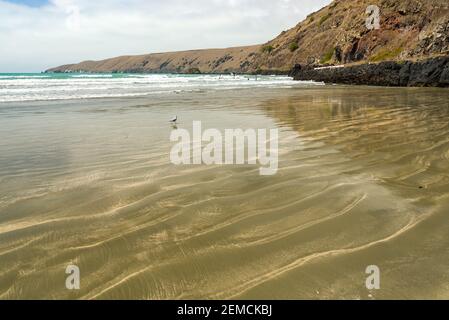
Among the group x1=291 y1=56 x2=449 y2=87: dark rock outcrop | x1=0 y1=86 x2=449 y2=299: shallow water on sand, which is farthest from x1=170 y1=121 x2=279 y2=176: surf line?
x1=291 y1=56 x2=449 y2=87: dark rock outcrop

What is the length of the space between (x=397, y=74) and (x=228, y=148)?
1296 inches

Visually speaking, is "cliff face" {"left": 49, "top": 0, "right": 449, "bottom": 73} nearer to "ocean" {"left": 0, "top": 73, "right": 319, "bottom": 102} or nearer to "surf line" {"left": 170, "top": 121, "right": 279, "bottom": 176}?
"ocean" {"left": 0, "top": 73, "right": 319, "bottom": 102}

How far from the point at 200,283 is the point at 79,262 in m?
1.19

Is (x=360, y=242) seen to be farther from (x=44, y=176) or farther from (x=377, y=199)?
(x=44, y=176)

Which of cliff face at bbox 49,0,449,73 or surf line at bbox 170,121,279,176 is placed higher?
cliff face at bbox 49,0,449,73

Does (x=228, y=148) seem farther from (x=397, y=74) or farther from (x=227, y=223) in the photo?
(x=397, y=74)

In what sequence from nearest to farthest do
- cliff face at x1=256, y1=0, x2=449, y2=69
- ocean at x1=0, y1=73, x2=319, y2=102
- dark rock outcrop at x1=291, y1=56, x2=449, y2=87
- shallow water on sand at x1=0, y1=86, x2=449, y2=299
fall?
shallow water on sand at x1=0, y1=86, x2=449, y2=299, ocean at x1=0, y1=73, x2=319, y2=102, dark rock outcrop at x1=291, y1=56, x2=449, y2=87, cliff face at x1=256, y1=0, x2=449, y2=69

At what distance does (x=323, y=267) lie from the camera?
3145 millimetres

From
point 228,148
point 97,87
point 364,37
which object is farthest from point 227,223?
point 364,37

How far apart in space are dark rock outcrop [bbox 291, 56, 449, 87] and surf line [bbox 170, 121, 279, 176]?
26.3m

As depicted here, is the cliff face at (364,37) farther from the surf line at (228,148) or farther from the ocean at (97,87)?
the surf line at (228,148)

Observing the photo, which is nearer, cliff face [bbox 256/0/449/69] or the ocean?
the ocean

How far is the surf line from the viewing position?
6746 millimetres
